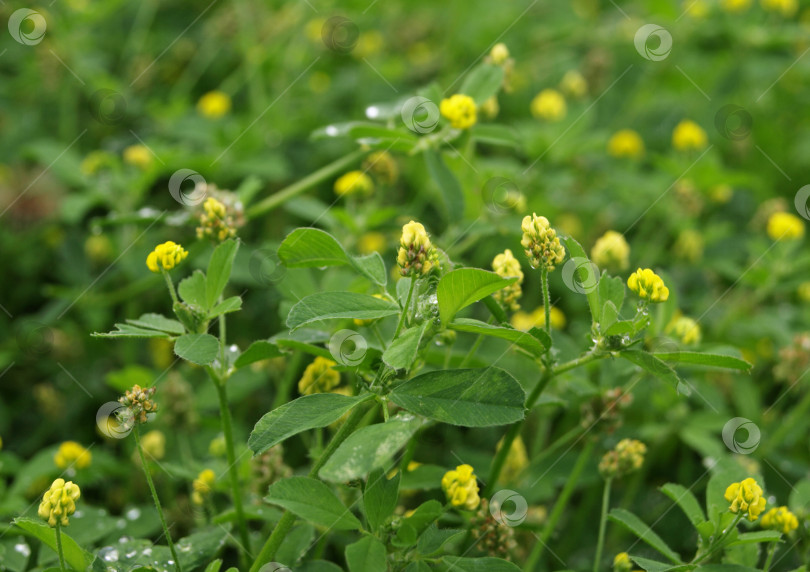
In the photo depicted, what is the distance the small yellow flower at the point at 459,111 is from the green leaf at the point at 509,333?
1.85ft

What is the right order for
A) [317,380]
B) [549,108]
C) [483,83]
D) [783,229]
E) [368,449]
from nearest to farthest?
[368,449], [317,380], [483,83], [783,229], [549,108]

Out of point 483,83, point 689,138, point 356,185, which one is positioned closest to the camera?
point 483,83

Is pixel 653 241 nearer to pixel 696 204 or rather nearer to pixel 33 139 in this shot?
pixel 696 204

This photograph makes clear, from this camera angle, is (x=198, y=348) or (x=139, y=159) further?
(x=139, y=159)

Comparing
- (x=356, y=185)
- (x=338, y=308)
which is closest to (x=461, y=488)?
(x=338, y=308)

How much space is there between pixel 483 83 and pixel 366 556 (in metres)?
1.09

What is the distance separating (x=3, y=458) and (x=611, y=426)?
128 centimetres

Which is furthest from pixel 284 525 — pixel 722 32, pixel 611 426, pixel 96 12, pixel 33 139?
pixel 722 32

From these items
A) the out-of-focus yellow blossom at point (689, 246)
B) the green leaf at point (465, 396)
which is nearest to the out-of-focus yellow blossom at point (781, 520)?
the green leaf at point (465, 396)

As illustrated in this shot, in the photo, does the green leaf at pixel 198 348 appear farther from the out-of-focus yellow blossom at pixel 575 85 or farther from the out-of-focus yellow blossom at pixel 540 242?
the out-of-focus yellow blossom at pixel 575 85

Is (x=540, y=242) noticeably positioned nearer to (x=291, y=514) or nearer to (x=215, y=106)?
(x=291, y=514)

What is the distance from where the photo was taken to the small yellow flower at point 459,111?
1.59 m

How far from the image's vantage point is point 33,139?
2.78 metres

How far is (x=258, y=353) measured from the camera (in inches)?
52.0
